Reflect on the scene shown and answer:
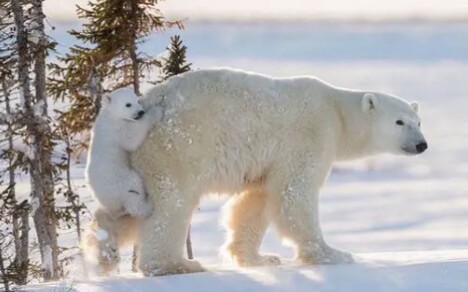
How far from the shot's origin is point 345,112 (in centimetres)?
1105

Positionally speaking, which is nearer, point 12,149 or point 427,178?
point 12,149

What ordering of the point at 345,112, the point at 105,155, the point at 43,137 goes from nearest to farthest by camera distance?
1. the point at 105,155
2. the point at 345,112
3. the point at 43,137

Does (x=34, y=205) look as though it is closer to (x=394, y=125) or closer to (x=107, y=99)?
(x=107, y=99)

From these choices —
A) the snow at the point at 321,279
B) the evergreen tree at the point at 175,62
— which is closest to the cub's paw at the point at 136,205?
the snow at the point at 321,279

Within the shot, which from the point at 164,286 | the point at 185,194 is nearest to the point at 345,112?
the point at 185,194

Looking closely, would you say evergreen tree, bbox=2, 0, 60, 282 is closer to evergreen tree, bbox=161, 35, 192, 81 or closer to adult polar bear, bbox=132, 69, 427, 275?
evergreen tree, bbox=161, 35, 192, 81

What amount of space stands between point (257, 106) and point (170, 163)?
1.01 meters

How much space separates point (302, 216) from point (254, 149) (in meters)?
0.77

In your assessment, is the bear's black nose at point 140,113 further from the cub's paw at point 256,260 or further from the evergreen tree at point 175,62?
the evergreen tree at point 175,62

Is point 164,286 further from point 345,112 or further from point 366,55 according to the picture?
point 366,55

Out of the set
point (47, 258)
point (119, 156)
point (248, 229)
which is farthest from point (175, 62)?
point (119, 156)

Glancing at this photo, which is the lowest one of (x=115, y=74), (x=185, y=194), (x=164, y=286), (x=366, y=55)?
(x=164, y=286)

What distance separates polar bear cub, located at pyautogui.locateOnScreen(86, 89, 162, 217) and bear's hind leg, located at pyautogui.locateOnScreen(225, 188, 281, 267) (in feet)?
4.48

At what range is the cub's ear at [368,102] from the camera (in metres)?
11.1
